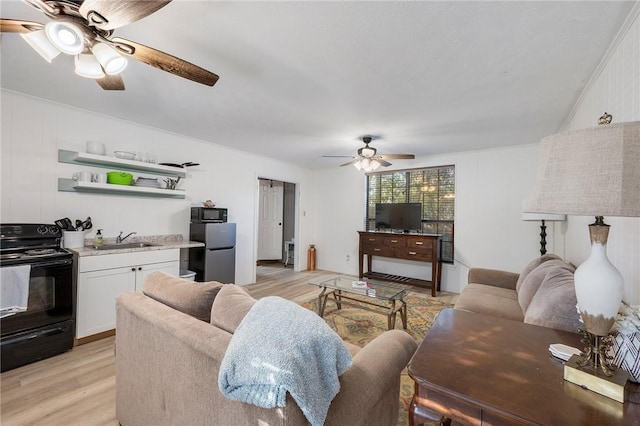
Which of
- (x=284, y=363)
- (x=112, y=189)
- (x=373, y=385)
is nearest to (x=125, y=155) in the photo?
(x=112, y=189)

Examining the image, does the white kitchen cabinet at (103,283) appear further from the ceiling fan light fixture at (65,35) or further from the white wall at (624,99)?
the white wall at (624,99)

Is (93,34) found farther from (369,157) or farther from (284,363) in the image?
(369,157)

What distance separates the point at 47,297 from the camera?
2381mm

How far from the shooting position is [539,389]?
819mm

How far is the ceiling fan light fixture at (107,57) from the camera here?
4.88ft

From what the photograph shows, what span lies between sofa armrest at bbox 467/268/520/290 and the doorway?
4.53 meters

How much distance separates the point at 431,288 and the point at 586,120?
2.97m

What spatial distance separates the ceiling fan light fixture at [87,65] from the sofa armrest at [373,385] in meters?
2.21

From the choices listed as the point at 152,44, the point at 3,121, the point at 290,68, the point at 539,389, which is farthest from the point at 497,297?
the point at 3,121

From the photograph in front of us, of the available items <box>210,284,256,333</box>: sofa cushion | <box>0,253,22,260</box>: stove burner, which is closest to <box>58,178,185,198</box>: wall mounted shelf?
<box>0,253,22,260</box>: stove burner

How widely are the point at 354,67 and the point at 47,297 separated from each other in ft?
10.8

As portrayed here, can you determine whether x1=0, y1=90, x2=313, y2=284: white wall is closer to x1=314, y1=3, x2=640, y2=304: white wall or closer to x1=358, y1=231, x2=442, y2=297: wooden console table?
x1=314, y1=3, x2=640, y2=304: white wall

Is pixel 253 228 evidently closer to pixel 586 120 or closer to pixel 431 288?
pixel 431 288

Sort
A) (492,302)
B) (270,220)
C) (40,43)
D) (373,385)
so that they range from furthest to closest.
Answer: (270,220)
(492,302)
(40,43)
(373,385)
